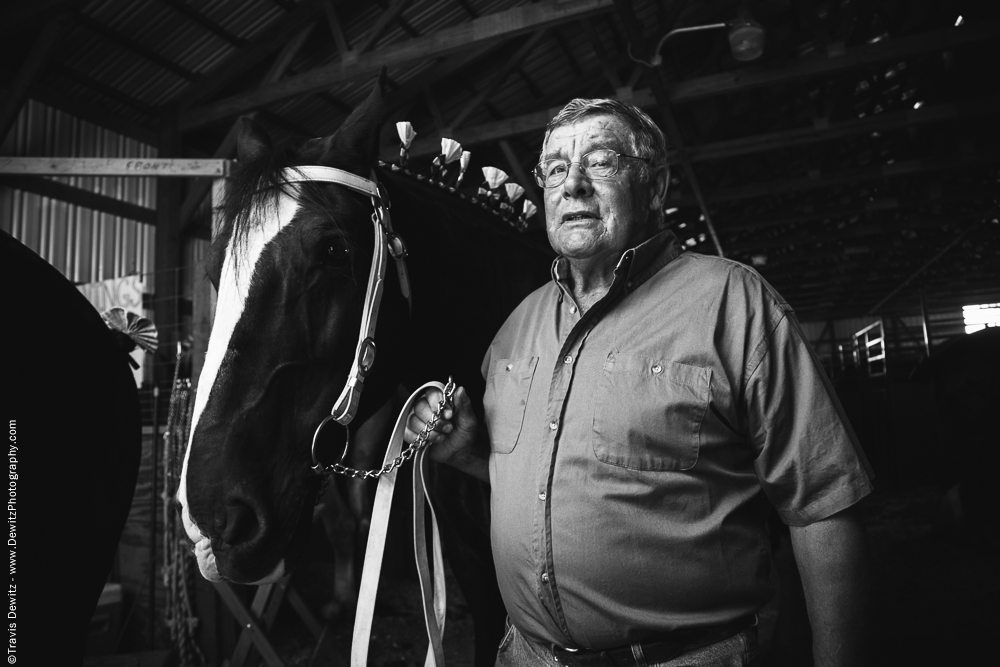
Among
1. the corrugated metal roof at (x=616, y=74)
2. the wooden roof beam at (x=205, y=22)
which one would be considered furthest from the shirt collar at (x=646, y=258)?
the wooden roof beam at (x=205, y=22)

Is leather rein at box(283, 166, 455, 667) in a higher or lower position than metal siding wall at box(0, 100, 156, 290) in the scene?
lower

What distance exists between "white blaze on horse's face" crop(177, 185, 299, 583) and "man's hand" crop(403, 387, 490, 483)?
0.46 metres

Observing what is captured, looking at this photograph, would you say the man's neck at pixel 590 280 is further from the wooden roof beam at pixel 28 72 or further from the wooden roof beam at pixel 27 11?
the wooden roof beam at pixel 28 72

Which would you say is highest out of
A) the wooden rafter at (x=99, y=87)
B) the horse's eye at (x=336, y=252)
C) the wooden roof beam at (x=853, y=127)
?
the wooden rafter at (x=99, y=87)

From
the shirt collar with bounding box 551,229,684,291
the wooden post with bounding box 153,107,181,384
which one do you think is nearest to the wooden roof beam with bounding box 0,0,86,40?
the wooden post with bounding box 153,107,181,384

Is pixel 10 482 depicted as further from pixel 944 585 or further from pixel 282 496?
pixel 944 585

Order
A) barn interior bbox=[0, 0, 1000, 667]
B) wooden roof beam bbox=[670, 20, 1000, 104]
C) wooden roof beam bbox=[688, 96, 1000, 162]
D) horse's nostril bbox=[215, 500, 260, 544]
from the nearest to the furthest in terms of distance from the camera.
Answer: horse's nostril bbox=[215, 500, 260, 544]
barn interior bbox=[0, 0, 1000, 667]
wooden roof beam bbox=[670, 20, 1000, 104]
wooden roof beam bbox=[688, 96, 1000, 162]

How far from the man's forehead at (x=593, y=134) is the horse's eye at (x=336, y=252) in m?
0.58

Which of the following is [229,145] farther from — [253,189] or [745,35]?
[253,189]

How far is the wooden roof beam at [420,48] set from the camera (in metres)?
6.41

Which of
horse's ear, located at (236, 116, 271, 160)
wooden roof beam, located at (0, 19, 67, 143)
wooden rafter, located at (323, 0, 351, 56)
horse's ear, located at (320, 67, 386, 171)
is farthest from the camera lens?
wooden rafter, located at (323, 0, 351, 56)

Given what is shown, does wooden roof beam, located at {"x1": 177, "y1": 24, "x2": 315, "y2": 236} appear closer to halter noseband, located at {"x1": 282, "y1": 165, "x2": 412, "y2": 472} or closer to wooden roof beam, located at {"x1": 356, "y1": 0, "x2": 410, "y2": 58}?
wooden roof beam, located at {"x1": 356, "y1": 0, "x2": 410, "y2": 58}

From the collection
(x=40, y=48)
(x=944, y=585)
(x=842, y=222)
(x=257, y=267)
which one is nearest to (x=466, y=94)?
(x=40, y=48)

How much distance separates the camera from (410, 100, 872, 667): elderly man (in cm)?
125
